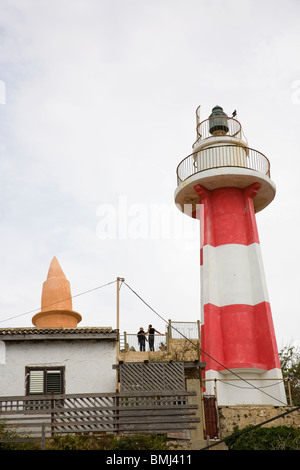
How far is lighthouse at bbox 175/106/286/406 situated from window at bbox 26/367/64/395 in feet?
19.7

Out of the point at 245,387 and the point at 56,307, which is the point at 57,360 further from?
the point at 245,387

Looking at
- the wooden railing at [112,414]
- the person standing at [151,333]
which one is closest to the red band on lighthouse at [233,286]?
the wooden railing at [112,414]

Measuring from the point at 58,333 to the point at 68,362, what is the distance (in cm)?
125

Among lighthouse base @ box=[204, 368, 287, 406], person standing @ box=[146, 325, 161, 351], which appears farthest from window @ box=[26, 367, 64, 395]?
person standing @ box=[146, 325, 161, 351]

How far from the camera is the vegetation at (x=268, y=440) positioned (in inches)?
771

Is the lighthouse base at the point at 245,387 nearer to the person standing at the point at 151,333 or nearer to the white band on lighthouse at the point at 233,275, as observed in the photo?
the white band on lighthouse at the point at 233,275

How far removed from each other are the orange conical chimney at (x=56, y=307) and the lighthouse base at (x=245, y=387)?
7.58 meters

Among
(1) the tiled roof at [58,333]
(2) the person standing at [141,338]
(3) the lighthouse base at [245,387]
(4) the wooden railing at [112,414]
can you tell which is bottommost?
(4) the wooden railing at [112,414]

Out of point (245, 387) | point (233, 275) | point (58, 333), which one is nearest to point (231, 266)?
point (233, 275)

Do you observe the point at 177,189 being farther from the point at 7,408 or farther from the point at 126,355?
the point at 7,408

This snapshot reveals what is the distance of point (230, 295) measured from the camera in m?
26.3

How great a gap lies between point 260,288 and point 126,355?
26.7 ft
